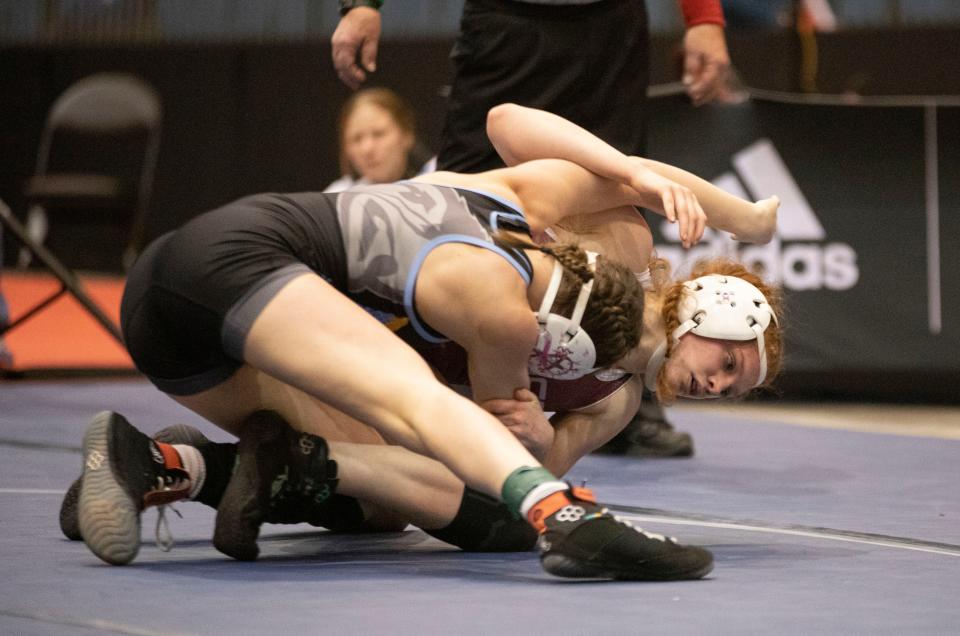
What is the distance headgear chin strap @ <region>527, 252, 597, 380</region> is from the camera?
8.14 ft

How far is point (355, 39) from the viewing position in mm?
3564

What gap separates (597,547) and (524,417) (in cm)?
34

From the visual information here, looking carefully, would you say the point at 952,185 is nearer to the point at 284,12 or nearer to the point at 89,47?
the point at 284,12

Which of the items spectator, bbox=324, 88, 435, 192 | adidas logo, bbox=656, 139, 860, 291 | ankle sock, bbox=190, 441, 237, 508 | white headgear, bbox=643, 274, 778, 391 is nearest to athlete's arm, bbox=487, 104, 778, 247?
white headgear, bbox=643, 274, 778, 391

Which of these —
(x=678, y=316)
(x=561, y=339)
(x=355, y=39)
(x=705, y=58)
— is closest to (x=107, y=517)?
(x=561, y=339)

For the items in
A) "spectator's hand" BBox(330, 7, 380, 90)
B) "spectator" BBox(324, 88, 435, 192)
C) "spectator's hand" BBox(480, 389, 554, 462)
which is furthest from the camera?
"spectator" BBox(324, 88, 435, 192)

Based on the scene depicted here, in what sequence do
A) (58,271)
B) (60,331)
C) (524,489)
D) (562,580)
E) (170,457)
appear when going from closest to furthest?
(524,489)
(562,580)
(170,457)
(58,271)
(60,331)

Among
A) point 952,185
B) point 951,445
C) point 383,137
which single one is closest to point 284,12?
point 383,137

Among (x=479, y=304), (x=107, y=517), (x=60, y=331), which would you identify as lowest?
(x=60, y=331)

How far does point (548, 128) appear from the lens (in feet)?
9.32

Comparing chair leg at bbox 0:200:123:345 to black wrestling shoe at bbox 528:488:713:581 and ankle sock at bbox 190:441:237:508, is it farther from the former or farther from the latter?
black wrestling shoe at bbox 528:488:713:581

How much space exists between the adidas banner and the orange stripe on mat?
2.21m

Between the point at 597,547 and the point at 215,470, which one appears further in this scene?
the point at 215,470

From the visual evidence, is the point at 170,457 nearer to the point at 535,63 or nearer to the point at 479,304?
the point at 479,304
